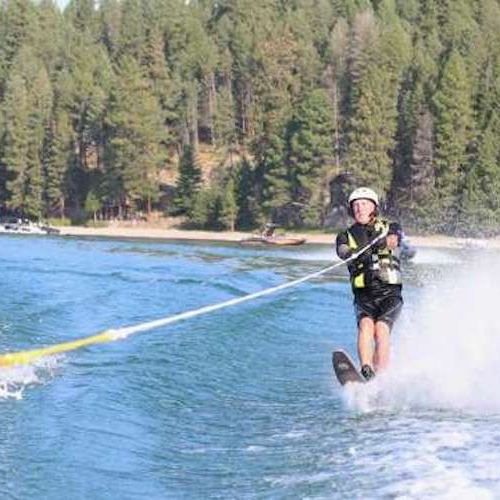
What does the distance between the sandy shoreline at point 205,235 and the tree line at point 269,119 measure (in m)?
2.30

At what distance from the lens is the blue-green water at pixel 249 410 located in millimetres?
6348

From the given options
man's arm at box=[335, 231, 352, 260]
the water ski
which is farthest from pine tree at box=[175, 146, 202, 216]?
the water ski

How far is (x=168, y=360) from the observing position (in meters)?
11.5

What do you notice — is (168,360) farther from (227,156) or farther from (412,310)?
(227,156)

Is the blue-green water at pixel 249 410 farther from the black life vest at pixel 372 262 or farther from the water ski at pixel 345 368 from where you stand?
the black life vest at pixel 372 262

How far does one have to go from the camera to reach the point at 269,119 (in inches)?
2899

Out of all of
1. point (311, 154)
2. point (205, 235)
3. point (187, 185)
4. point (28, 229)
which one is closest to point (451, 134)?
point (311, 154)

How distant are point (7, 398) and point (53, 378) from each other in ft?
3.81

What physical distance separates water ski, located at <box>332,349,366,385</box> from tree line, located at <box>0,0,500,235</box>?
148ft

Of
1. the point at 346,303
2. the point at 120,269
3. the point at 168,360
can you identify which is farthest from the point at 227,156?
the point at 168,360

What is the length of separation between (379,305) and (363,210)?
2.77 feet

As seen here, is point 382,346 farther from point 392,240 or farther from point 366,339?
point 392,240

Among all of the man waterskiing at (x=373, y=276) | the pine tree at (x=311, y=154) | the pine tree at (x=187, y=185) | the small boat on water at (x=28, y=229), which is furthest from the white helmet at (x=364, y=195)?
the pine tree at (x=187, y=185)

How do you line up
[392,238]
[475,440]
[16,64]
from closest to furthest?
1. [475,440]
2. [392,238]
3. [16,64]
